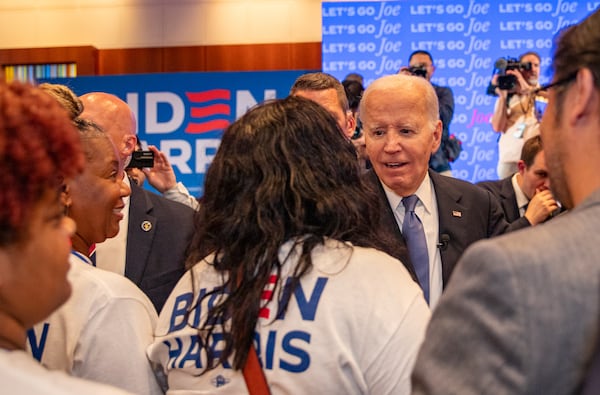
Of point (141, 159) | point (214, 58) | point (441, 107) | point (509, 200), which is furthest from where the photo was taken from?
point (214, 58)

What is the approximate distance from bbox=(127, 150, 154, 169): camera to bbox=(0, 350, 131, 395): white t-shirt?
2558mm

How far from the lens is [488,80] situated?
7645mm

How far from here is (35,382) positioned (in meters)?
1.12

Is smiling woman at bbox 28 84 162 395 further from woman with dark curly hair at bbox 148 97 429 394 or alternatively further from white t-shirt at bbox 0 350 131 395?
white t-shirt at bbox 0 350 131 395

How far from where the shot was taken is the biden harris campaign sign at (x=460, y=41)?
297 inches

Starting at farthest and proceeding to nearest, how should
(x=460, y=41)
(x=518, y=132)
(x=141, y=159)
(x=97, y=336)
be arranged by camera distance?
(x=460, y=41) → (x=518, y=132) → (x=141, y=159) → (x=97, y=336)

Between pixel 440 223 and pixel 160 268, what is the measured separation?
1.08m

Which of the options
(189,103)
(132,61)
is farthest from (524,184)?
(132,61)

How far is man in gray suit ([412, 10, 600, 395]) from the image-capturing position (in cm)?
113

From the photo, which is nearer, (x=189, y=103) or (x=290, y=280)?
(x=290, y=280)

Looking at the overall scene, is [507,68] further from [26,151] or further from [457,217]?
[26,151]

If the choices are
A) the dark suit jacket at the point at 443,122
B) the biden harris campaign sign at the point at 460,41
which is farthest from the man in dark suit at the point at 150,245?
the biden harris campaign sign at the point at 460,41

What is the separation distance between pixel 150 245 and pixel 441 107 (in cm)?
428

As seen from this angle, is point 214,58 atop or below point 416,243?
atop
